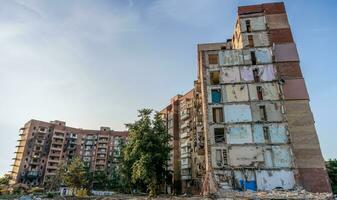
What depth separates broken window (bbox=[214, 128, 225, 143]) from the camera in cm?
3028

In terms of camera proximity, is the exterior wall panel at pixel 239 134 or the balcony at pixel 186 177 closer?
the exterior wall panel at pixel 239 134

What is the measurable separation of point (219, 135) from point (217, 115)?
2.74 metres

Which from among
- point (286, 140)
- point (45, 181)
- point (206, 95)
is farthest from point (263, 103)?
point (45, 181)

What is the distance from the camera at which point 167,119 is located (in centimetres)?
6141

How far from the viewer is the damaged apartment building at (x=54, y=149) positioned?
7988 centimetres

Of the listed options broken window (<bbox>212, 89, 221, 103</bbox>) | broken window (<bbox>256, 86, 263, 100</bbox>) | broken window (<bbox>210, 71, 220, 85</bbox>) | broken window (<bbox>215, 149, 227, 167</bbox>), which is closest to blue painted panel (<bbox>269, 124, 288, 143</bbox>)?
broken window (<bbox>256, 86, 263, 100</bbox>)

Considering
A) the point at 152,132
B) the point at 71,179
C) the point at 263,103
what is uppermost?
the point at 263,103

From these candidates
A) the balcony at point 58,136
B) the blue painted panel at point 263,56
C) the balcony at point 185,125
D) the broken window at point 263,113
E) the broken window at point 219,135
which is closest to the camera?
the broken window at point 219,135

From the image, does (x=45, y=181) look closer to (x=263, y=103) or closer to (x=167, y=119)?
(x=167, y=119)

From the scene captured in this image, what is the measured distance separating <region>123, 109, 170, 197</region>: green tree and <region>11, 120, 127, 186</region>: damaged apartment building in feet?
139

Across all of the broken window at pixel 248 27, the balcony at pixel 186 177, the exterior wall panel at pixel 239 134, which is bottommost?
the balcony at pixel 186 177

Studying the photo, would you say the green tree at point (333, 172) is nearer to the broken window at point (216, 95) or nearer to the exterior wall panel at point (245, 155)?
the exterior wall panel at point (245, 155)

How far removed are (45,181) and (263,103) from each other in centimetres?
7576

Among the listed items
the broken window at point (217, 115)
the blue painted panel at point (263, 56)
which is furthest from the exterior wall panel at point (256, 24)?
the broken window at point (217, 115)
